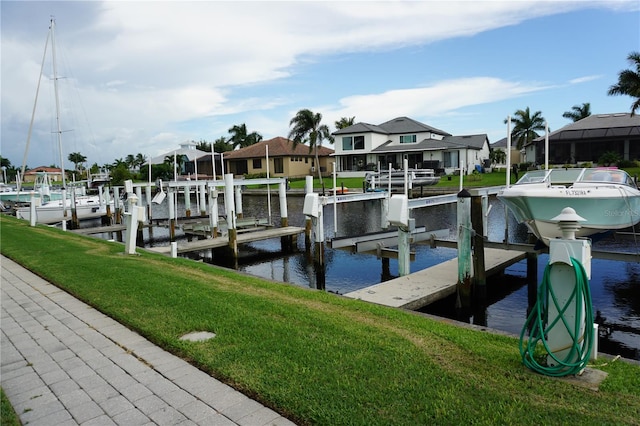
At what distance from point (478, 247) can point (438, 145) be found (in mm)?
39442

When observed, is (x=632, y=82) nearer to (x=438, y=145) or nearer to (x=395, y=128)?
(x=438, y=145)

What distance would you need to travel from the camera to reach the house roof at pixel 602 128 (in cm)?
4288

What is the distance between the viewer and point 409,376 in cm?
434

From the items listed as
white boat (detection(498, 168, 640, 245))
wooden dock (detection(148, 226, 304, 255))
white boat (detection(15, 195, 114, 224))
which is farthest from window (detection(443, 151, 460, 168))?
white boat (detection(498, 168, 640, 245))

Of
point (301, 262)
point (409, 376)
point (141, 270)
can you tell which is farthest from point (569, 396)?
point (301, 262)

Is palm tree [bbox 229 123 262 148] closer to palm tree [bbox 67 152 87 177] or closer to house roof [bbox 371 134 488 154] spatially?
house roof [bbox 371 134 488 154]

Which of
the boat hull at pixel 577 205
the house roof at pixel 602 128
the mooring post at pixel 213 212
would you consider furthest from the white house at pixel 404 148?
the boat hull at pixel 577 205

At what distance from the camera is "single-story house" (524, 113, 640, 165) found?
4281 cm

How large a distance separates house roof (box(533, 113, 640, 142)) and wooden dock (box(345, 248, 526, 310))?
1449 inches

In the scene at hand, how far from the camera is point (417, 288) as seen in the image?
10.2m

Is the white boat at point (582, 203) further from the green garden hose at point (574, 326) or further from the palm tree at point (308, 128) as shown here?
the palm tree at point (308, 128)

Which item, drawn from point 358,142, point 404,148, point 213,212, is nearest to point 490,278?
point 213,212

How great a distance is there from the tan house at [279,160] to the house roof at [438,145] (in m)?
10.6

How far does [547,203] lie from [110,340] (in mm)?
9051
